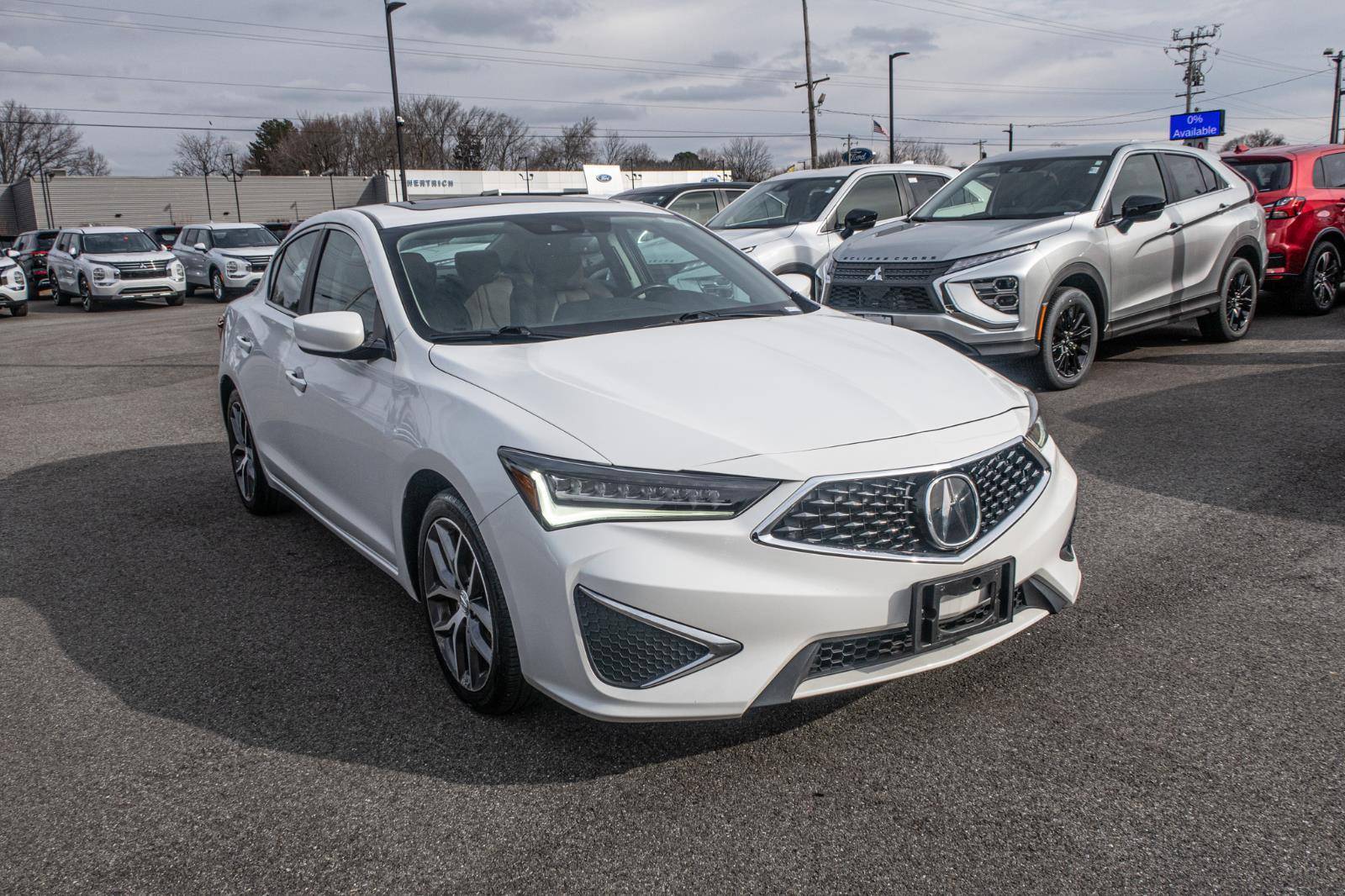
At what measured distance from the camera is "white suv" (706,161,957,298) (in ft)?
36.6

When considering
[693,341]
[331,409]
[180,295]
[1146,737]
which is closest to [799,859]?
[1146,737]

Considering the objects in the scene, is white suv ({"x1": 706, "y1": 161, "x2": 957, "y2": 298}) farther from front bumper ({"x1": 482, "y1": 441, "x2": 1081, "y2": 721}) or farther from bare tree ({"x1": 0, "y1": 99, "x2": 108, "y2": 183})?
bare tree ({"x1": 0, "y1": 99, "x2": 108, "y2": 183})

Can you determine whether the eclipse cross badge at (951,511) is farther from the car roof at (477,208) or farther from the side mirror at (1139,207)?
the side mirror at (1139,207)

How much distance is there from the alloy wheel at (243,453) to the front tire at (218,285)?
65.9 ft

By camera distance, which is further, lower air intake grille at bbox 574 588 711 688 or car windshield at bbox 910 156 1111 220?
car windshield at bbox 910 156 1111 220

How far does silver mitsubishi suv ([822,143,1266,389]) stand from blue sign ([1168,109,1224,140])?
57.6 m

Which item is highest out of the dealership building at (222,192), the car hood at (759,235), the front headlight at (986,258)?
the dealership building at (222,192)

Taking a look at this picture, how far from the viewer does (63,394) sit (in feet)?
37.2

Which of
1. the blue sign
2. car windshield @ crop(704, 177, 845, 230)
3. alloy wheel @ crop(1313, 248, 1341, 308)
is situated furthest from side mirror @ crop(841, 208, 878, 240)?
the blue sign

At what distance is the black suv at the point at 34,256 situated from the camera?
29.1 meters

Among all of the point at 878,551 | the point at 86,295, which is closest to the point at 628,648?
the point at 878,551

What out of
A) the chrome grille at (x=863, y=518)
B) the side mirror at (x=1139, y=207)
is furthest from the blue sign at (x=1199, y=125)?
the chrome grille at (x=863, y=518)

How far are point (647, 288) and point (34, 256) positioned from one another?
30614 millimetres

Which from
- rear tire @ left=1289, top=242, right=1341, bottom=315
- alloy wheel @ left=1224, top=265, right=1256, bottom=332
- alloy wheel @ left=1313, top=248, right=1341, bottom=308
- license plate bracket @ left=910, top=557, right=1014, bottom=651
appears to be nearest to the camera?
license plate bracket @ left=910, top=557, right=1014, bottom=651
